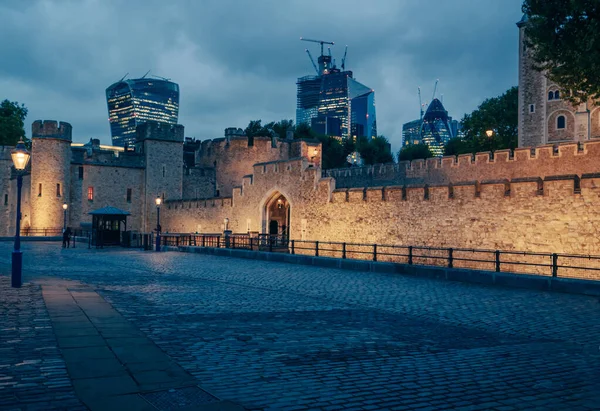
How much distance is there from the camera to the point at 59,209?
4391 centimetres

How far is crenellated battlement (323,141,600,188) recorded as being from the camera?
84.0 ft

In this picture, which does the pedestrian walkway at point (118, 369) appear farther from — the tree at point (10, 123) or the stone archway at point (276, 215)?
the tree at point (10, 123)

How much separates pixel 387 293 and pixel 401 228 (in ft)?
46.3

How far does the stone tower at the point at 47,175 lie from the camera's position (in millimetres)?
43312

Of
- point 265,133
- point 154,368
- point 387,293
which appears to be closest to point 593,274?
point 387,293

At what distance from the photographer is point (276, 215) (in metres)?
36.6

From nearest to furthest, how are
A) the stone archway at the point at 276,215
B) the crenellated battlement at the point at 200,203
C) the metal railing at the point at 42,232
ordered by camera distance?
the stone archway at the point at 276,215 < the crenellated battlement at the point at 200,203 < the metal railing at the point at 42,232

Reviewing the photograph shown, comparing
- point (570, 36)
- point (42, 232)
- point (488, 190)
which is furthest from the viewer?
point (42, 232)

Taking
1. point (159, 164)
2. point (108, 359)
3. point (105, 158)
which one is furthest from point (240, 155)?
point (108, 359)

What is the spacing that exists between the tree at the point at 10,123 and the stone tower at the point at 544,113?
152 feet

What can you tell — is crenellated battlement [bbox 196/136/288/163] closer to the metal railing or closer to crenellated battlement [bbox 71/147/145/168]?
crenellated battlement [bbox 71/147/145/168]

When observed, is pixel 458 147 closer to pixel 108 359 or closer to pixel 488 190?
pixel 488 190

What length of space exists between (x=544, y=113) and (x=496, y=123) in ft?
24.4

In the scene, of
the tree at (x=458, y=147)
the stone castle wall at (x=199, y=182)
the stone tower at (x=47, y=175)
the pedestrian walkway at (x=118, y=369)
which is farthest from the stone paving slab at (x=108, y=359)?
the tree at (x=458, y=147)
